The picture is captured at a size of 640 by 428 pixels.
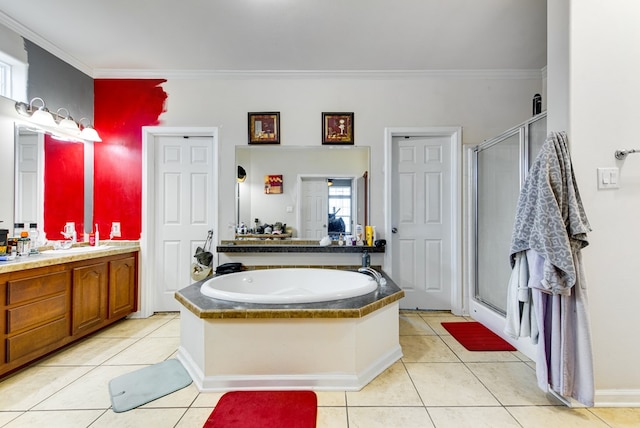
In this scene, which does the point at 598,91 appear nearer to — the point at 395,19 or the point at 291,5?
the point at 395,19

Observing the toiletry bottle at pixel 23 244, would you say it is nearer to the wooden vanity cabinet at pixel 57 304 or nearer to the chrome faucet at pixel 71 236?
the wooden vanity cabinet at pixel 57 304

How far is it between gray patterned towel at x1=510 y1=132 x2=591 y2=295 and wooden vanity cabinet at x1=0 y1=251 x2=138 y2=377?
3056 millimetres

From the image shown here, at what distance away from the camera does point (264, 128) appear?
309 cm

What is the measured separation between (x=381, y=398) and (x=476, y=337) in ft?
4.24

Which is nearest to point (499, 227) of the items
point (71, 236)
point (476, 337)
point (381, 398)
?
point (476, 337)

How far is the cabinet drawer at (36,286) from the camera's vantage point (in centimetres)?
183

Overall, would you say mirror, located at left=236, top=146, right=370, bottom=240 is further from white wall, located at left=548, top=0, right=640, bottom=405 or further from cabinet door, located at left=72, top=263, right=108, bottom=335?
white wall, located at left=548, top=0, right=640, bottom=405

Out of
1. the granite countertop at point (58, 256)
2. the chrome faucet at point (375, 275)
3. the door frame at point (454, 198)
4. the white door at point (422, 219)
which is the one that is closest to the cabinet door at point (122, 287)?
the granite countertop at point (58, 256)

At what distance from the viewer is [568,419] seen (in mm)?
1507

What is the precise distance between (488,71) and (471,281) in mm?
2174

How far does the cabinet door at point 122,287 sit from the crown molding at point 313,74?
1908mm

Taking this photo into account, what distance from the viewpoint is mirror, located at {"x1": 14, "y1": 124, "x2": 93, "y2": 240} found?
2414mm

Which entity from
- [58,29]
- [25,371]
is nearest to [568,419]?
[25,371]

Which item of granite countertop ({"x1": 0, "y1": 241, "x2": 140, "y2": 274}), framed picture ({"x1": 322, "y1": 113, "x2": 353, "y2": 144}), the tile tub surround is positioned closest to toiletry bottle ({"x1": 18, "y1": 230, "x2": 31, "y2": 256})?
granite countertop ({"x1": 0, "y1": 241, "x2": 140, "y2": 274})
